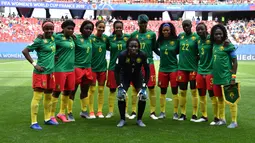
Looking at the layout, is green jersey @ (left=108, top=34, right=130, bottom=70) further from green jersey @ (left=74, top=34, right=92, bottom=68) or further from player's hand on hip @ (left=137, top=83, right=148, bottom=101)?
player's hand on hip @ (left=137, top=83, right=148, bottom=101)

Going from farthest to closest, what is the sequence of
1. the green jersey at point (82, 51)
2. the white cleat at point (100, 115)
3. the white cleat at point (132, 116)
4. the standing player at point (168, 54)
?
the white cleat at point (100, 115) → the white cleat at point (132, 116) → the standing player at point (168, 54) → the green jersey at point (82, 51)

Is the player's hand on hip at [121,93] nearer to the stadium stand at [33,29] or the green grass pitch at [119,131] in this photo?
the green grass pitch at [119,131]

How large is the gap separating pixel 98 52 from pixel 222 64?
2.94 m

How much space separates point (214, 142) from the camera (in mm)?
6418

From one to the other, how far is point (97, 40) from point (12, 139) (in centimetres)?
331

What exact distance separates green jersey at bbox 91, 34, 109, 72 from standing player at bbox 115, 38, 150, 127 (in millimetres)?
1181

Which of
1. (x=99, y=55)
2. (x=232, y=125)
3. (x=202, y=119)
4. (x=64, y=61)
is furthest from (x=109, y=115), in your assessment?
(x=232, y=125)

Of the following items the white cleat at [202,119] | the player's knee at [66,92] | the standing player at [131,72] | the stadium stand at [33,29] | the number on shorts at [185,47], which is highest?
the stadium stand at [33,29]

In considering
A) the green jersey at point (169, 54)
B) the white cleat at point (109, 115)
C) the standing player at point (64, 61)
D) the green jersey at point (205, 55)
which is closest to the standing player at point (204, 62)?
the green jersey at point (205, 55)

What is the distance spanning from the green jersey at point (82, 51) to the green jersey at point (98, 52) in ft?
1.05

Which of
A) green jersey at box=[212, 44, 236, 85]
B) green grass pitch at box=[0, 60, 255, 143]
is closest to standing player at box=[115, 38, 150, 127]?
green grass pitch at box=[0, 60, 255, 143]

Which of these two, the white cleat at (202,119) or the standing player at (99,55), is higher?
the standing player at (99,55)

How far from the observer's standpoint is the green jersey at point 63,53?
795 cm

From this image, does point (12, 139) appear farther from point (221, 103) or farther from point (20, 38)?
point (20, 38)
